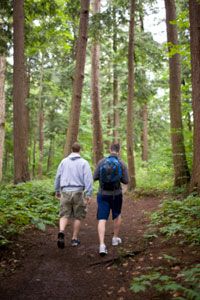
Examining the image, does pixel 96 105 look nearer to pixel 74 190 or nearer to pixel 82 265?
pixel 74 190

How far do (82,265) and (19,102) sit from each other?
780 centimetres

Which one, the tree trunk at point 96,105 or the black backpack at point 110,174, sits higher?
the tree trunk at point 96,105

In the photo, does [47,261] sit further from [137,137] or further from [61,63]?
[137,137]

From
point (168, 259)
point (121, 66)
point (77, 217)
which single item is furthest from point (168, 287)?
point (121, 66)

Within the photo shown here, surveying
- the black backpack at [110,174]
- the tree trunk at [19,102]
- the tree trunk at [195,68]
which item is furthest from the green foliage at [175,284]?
the tree trunk at [19,102]

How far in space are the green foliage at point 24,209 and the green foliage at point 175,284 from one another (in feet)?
9.12

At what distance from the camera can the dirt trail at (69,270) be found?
167 inches

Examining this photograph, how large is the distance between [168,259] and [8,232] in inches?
130

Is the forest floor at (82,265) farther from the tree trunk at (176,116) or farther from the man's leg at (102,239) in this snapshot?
the tree trunk at (176,116)

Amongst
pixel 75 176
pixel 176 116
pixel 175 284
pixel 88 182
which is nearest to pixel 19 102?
pixel 176 116

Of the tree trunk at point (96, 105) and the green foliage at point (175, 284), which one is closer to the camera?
the green foliage at point (175, 284)

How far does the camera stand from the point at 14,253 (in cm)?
568

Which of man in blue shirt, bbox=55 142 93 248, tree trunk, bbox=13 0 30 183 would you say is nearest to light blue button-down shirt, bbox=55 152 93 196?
man in blue shirt, bbox=55 142 93 248

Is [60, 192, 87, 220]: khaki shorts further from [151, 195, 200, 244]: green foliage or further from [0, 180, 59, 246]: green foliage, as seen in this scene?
[151, 195, 200, 244]: green foliage
